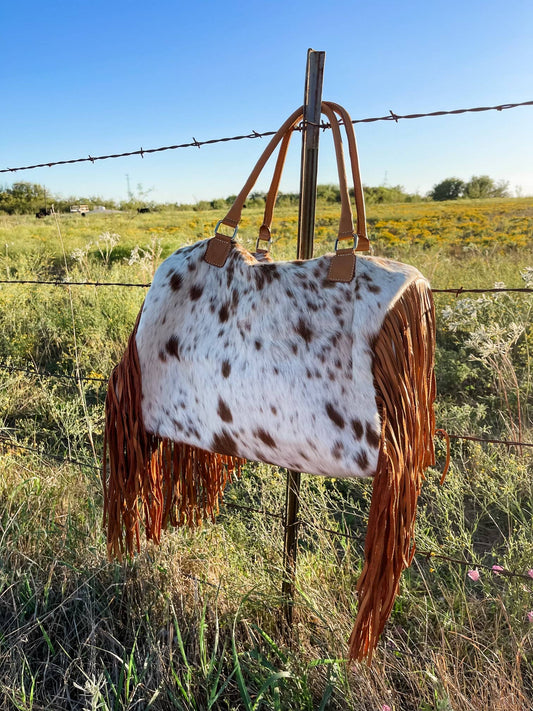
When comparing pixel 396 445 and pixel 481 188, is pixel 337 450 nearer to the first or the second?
pixel 396 445

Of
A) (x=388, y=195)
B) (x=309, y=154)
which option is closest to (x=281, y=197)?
(x=388, y=195)

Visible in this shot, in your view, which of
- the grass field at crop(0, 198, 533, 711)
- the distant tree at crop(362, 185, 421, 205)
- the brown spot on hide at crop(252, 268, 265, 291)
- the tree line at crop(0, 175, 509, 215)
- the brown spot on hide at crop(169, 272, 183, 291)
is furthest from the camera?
the distant tree at crop(362, 185, 421, 205)

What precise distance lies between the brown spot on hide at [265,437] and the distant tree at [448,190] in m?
30.9

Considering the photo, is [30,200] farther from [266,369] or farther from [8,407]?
[266,369]

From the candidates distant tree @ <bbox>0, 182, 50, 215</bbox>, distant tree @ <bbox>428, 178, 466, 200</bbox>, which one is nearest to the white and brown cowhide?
→ distant tree @ <bbox>0, 182, 50, 215</bbox>

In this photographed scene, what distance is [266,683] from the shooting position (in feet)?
4.02

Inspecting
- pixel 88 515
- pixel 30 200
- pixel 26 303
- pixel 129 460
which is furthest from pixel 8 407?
pixel 30 200

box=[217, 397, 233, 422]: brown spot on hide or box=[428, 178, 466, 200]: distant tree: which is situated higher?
box=[428, 178, 466, 200]: distant tree

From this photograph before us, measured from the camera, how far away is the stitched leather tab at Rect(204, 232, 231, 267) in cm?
111

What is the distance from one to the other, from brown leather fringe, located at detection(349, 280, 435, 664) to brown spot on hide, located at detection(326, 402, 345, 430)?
0.07 m

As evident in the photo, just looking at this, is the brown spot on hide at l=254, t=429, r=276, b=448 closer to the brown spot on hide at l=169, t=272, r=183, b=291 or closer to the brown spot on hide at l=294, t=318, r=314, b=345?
the brown spot on hide at l=294, t=318, r=314, b=345

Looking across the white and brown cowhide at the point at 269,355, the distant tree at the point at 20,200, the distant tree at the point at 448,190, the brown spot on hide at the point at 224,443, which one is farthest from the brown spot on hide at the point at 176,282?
the distant tree at the point at 448,190

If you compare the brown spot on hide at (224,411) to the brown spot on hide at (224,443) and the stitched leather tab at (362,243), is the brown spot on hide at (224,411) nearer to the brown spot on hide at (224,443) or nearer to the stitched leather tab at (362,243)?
the brown spot on hide at (224,443)

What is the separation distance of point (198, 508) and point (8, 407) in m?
2.32
